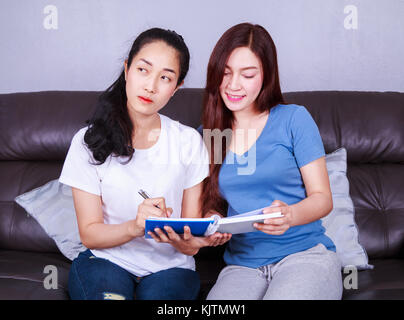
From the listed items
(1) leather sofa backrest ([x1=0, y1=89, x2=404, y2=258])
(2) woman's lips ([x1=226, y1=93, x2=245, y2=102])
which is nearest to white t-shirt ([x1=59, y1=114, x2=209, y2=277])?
(2) woman's lips ([x1=226, y1=93, x2=245, y2=102])

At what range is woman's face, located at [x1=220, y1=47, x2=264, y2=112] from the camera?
1476 millimetres

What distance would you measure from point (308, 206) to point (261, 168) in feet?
0.64

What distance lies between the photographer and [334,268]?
1354mm

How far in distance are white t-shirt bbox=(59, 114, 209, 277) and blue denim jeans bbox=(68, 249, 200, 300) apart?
4cm

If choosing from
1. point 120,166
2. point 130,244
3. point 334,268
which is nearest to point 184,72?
point 120,166

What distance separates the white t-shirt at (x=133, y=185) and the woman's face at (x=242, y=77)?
0.86 feet

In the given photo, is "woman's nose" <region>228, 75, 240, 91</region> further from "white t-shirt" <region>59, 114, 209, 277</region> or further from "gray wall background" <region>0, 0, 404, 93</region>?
"gray wall background" <region>0, 0, 404, 93</region>

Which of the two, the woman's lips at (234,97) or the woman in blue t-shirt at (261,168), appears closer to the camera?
the woman in blue t-shirt at (261,168)

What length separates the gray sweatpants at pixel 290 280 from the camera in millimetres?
1233

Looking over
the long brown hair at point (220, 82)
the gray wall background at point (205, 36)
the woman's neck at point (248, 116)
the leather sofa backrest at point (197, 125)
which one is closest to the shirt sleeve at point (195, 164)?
the long brown hair at point (220, 82)

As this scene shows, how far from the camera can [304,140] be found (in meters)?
1.45

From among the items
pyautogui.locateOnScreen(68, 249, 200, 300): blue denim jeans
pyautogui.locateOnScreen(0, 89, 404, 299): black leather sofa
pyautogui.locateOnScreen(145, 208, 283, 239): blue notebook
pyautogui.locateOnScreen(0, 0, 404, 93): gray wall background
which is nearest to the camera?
pyautogui.locateOnScreen(145, 208, 283, 239): blue notebook

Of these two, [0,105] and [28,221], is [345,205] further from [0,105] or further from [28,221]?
[0,105]

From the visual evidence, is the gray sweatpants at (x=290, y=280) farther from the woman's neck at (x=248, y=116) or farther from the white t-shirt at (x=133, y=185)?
the woman's neck at (x=248, y=116)
